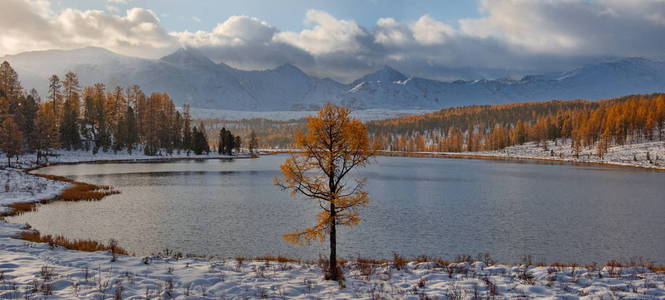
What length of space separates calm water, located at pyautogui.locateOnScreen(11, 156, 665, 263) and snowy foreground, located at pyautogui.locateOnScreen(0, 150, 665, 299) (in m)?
7.50

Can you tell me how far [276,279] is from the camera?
611 inches

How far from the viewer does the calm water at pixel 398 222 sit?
26.7 meters

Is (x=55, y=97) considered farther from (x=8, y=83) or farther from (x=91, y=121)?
(x=91, y=121)

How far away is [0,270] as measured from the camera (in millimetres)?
14133

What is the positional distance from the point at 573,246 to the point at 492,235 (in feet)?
19.2

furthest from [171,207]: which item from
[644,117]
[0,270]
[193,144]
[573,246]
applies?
[644,117]

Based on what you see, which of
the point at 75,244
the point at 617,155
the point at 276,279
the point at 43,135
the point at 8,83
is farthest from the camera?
the point at 617,155

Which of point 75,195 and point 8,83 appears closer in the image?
point 75,195

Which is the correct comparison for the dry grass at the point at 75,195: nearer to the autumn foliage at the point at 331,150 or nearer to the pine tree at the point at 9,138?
the autumn foliage at the point at 331,150

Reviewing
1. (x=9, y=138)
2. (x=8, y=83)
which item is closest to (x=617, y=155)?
(x=9, y=138)

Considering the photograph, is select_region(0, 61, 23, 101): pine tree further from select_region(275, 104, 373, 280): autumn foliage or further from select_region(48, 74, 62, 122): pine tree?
select_region(275, 104, 373, 280): autumn foliage

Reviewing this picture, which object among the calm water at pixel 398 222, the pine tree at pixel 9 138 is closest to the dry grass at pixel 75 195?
the calm water at pixel 398 222

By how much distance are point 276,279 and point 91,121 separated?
132088mm

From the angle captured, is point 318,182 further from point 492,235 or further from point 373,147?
point 492,235
